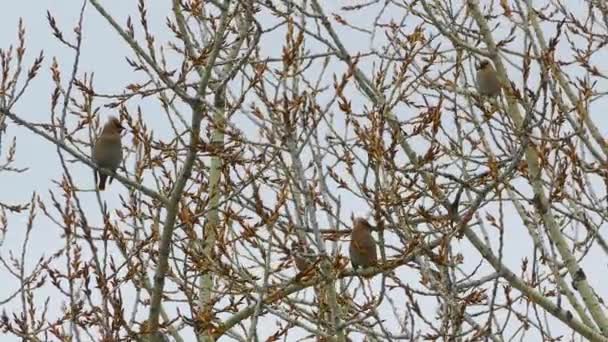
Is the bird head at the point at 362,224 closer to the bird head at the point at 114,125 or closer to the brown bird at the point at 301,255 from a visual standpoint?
the brown bird at the point at 301,255

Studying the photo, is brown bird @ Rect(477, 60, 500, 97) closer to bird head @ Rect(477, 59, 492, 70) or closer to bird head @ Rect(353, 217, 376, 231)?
bird head @ Rect(477, 59, 492, 70)

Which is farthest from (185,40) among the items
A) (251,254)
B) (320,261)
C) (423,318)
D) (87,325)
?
(423,318)

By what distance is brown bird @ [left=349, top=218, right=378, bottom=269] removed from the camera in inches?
222

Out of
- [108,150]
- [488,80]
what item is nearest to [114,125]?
[108,150]

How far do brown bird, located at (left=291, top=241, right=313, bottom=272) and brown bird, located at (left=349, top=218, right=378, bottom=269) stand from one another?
36cm

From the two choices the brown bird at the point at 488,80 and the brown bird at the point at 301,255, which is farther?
the brown bird at the point at 488,80

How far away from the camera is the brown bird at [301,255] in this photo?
14.7 ft

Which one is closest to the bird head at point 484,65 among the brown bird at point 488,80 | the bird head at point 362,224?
the brown bird at point 488,80

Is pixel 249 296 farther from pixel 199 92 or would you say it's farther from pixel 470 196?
pixel 470 196

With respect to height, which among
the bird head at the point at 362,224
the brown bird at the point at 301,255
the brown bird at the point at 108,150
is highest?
the brown bird at the point at 108,150

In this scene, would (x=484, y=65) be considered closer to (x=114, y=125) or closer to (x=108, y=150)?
(x=114, y=125)

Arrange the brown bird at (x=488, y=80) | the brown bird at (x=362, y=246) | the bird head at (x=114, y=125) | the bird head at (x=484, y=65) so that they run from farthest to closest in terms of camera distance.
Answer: the bird head at (x=484, y=65) < the brown bird at (x=488, y=80) < the bird head at (x=114, y=125) < the brown bird at (x=362, y=246)

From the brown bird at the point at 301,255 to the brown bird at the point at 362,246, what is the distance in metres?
0.36

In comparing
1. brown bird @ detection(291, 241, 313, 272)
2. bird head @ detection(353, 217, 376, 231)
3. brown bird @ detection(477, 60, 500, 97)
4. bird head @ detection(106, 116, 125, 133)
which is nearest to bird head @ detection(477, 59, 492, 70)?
brown bird @ detection(477, 60, 500, 97)
